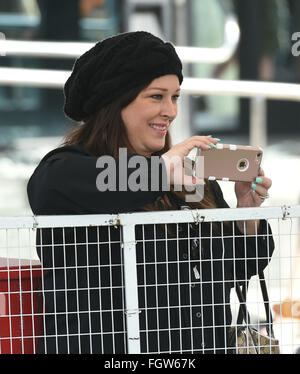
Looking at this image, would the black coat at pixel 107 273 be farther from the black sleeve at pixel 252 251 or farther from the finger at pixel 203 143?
the finger at pixel 203 143

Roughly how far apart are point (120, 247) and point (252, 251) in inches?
15.9

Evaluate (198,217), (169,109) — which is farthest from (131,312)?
(169,109)

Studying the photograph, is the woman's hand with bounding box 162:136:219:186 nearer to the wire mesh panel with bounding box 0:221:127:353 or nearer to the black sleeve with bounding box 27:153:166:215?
the black sleeve with bounding box 27:153:166:215

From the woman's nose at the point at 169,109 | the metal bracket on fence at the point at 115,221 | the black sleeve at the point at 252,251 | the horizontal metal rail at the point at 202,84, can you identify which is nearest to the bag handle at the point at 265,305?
the black sleeve at the point at 252,251

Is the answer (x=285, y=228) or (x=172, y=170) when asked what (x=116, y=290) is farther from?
(x=285, y=228)

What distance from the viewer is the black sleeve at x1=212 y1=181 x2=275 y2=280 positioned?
229 centimetres

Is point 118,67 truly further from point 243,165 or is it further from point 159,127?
point 243,165

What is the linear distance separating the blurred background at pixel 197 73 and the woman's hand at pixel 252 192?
487 centimetres

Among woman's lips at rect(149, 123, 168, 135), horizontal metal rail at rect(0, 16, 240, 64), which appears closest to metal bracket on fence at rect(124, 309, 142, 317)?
woman's lips at rect(149, 123, 168, 135)

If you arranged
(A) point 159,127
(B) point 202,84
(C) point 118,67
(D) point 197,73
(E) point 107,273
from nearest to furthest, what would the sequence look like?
(E) point 107,273 → (C) point 118,67 → (A) point 159,127 → (B) point 202,84 → (D) point 197,73

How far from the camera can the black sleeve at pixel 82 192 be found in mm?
2143

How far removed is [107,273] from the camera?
221 cm

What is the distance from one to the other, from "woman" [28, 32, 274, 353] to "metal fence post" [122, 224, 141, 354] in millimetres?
40
